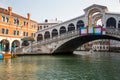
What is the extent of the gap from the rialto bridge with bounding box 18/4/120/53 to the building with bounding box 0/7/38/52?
3.76 metres

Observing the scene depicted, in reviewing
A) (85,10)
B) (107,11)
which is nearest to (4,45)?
(85,10)

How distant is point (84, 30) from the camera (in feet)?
123

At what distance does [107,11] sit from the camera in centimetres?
3903

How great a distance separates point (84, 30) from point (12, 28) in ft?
43.6

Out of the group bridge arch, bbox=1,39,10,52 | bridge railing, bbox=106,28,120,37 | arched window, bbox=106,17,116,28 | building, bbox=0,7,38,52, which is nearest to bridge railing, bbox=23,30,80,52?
building, bbox=0,7,38,52

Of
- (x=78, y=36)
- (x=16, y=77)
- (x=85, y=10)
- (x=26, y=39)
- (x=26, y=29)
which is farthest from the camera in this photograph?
(x=26, y=29)

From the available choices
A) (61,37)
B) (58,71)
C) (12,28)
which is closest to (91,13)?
(61,37)

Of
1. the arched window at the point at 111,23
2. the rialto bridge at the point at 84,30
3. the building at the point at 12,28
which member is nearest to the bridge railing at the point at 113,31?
the rialto bridge at the point at 84,30

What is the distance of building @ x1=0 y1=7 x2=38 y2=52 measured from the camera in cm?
3981

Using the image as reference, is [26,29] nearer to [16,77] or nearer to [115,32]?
[115,32]

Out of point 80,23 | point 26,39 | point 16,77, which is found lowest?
point 16,77

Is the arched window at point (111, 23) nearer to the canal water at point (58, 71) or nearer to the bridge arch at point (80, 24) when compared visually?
the bridge arch at point (80, 24)

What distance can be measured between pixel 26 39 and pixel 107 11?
15.0m

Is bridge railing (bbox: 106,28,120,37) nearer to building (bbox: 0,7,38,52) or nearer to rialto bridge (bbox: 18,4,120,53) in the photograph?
rialto bridge (bbox: 18,4,120,53)
